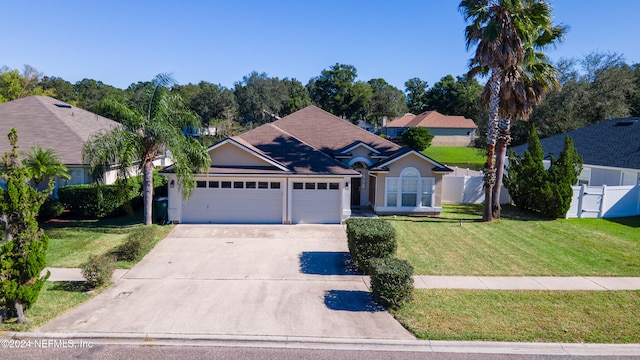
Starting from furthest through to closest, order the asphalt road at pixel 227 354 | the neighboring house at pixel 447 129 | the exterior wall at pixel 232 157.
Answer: the neighboring house at pixel 447 129 < the exterior wall at pixel 232 157 < the asphalt road at pixel 227 354

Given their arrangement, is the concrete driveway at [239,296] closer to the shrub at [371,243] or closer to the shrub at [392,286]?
the shrub at [392,286]

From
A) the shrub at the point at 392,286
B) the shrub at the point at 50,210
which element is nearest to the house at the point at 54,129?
the shrub at the point at 50,210

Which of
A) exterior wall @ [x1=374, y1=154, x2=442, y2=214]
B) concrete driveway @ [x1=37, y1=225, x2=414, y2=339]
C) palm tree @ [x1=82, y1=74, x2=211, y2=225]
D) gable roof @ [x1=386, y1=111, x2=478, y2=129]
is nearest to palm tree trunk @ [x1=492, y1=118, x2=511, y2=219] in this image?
exterior wall @ [x1=374, y1=154, x2=442, y2=214]

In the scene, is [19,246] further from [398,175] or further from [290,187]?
[398,175]

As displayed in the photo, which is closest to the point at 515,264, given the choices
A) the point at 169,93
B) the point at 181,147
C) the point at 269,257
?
the point at 269,257

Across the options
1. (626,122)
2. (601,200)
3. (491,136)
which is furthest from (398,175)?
(626,122)

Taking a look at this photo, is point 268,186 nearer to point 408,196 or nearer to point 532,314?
point 408,196
